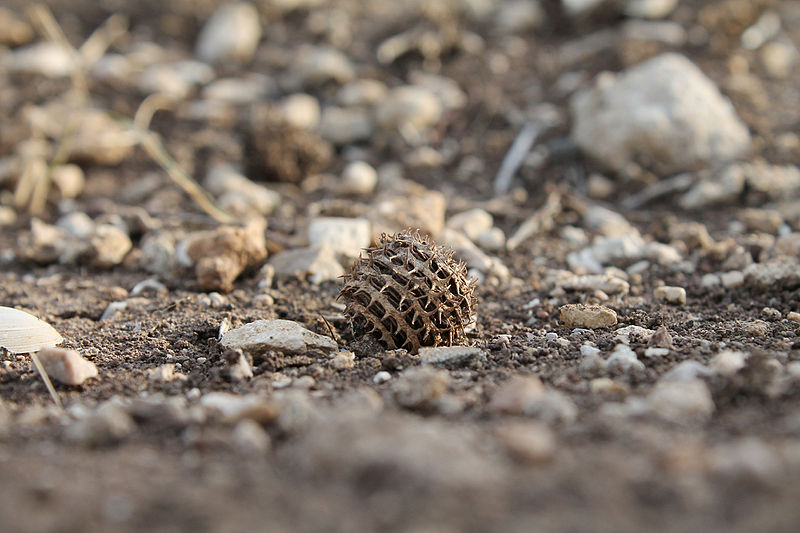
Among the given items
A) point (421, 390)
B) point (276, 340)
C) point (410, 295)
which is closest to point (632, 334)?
point (410, 295)

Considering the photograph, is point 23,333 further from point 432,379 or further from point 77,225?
point 77,225

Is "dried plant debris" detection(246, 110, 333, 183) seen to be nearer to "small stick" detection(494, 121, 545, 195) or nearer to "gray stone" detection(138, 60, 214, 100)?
"gray stone" detection(138, 60, 214, 100)

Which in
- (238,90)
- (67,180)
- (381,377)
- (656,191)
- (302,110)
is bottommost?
(381,377)

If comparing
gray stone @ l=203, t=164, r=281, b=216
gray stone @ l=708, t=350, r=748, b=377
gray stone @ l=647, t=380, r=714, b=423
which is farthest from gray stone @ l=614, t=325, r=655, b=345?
gray stone @ l=203, t=164, r=281, b=216

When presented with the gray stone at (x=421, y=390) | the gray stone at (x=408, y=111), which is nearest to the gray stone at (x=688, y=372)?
the gray stone at (x=421, y=390)

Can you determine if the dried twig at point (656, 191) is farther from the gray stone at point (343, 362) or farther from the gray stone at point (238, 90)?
the gray stone at point (238, 90)

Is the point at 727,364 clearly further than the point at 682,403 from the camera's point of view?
Yes
